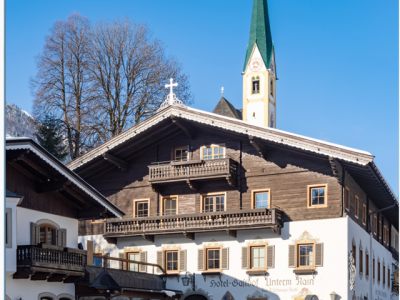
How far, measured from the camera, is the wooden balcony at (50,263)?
67.6 feet

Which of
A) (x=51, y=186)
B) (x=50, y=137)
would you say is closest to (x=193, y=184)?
(x=51, y=186)

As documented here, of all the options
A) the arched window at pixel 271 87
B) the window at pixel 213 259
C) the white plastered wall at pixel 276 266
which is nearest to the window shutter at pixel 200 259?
the white plastered wall at pixel 276 266

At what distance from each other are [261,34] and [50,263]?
63.2 m

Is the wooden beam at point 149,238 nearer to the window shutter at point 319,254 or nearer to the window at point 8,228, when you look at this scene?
the window shutter at point 319,254

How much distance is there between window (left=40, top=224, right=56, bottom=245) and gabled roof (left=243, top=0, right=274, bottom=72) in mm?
59226

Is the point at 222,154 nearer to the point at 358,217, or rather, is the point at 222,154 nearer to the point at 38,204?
the point at 358,217

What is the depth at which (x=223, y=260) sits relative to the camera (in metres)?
31.4

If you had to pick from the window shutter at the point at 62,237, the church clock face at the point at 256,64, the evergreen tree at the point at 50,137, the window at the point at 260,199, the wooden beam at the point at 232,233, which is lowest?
the wooden beam at the point at 232,233

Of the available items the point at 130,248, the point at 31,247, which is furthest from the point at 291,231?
the point at 31,247

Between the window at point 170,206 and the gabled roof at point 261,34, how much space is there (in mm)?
49400

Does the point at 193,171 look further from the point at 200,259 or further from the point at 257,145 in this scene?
the point at 200,259

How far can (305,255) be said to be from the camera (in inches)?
1180

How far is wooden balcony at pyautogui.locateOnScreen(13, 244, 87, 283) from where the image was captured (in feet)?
67.6

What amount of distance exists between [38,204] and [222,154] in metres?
11.8
